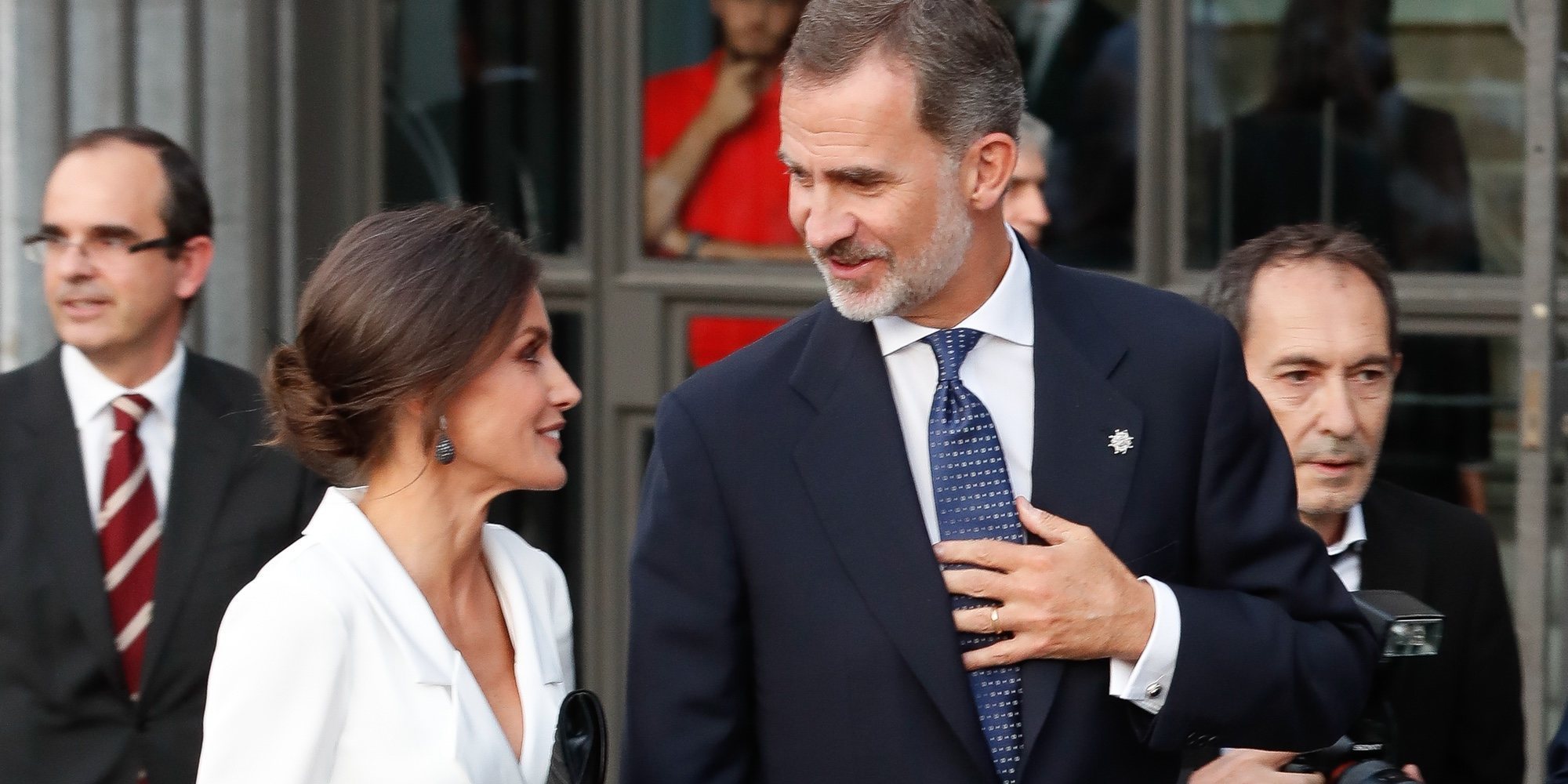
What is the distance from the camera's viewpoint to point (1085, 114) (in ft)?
14.5

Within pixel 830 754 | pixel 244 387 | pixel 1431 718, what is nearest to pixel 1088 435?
pixel 830 754

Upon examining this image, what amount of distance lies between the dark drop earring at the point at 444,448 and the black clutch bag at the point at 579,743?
364 mm

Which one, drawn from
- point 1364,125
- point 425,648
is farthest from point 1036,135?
point 425,648

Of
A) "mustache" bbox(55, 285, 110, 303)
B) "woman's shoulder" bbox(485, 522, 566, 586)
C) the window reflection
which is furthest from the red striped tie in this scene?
the window reflection

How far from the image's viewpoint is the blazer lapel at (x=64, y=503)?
10.5 ft

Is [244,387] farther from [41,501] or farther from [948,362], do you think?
[948,362]

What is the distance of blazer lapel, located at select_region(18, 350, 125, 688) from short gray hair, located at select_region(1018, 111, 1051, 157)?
1.96 meters

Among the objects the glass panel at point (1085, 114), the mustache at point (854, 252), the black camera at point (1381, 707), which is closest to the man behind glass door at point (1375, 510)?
the black camera at point (1381, 707)

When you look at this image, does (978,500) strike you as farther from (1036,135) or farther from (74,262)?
(1036,135)

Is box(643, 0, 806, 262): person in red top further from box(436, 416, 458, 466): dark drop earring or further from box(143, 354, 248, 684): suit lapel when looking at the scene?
box(436, 416, 458, 466): dark drop earring

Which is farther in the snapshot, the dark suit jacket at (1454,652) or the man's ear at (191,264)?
the man's ear at (191,264)

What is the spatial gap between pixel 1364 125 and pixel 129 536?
273 centimetres

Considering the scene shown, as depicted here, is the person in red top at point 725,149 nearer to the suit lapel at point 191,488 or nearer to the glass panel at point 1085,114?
the glass panel at point 1085,114

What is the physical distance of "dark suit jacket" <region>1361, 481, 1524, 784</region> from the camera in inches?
113
